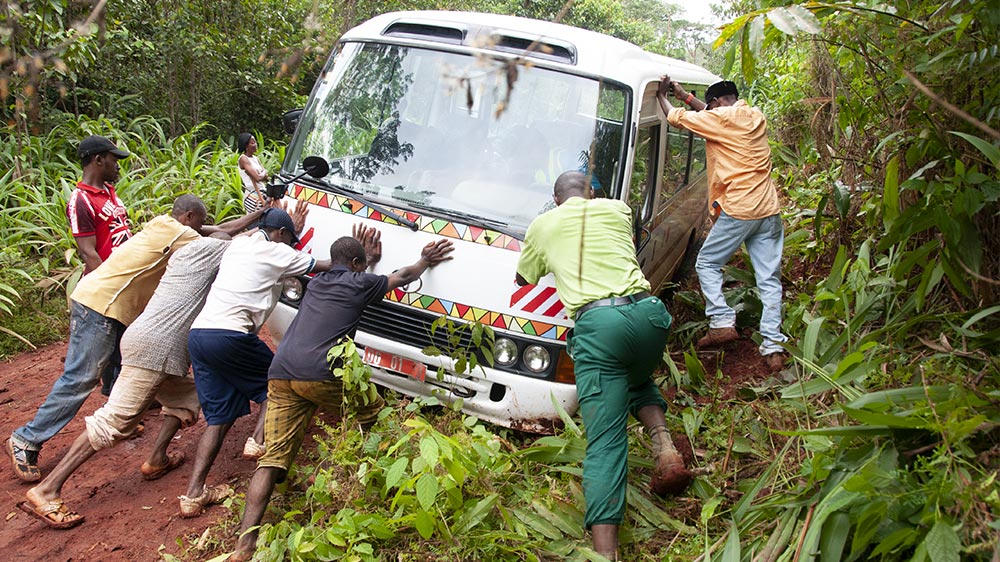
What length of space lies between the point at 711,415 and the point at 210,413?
281 cm

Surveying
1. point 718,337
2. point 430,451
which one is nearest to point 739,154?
point 718,337

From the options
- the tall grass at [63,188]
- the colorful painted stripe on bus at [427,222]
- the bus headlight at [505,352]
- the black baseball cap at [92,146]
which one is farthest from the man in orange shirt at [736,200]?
the tall grass at [63,188]

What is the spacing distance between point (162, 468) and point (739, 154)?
158 inches

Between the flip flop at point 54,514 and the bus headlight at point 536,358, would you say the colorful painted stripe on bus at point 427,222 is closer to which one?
the bus headlight at point 536,358

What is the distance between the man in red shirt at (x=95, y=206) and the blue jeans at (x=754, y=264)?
3.75 m

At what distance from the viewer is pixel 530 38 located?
13.9 feet

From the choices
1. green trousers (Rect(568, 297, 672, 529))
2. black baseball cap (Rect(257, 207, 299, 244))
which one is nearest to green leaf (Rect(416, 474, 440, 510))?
green trousers (Rect(568, 297, 672, 529))

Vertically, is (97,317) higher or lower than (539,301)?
lower

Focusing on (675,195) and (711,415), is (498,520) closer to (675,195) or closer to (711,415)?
(711,415)

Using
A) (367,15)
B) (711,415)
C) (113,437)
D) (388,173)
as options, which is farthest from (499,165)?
(367,15)

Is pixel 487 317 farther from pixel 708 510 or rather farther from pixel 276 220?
pixel 708 510

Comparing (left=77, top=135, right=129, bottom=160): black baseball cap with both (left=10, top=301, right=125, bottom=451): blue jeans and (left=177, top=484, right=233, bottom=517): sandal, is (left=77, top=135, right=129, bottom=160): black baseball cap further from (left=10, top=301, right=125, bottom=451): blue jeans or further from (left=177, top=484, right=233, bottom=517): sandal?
(left=177, top=484, right=233, bottom=517): sandal

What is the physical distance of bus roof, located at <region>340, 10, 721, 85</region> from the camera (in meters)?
4.43

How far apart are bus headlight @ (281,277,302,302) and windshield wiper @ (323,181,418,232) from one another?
1.93 feet
